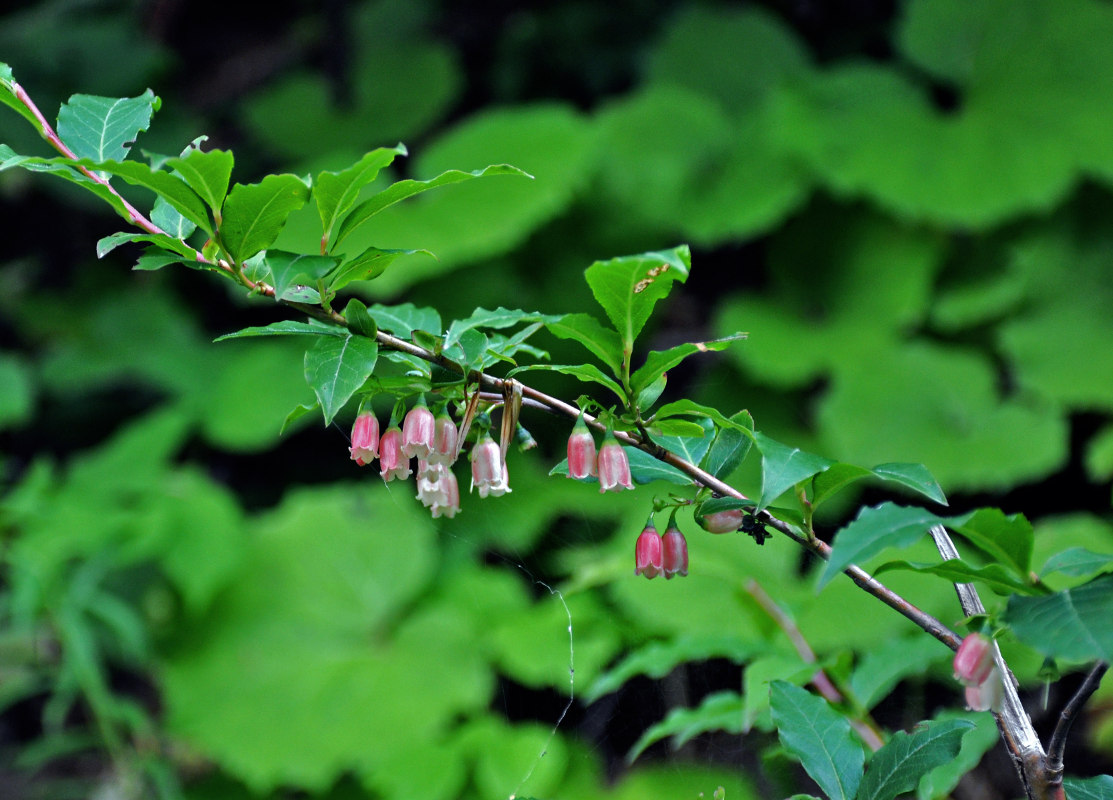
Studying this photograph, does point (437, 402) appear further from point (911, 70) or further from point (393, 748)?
point (911, 70)

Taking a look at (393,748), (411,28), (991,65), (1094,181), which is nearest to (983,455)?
(1094,181)

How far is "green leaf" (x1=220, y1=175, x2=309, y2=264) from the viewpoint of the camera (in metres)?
0.33

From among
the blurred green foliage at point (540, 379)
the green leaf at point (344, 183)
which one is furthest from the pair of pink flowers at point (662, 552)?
the blurred green foliage at point (540, 379)

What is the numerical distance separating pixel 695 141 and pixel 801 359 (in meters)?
0.66

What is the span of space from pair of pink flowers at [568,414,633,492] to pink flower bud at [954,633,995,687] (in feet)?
0.47

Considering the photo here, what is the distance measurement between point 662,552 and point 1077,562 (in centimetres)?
17

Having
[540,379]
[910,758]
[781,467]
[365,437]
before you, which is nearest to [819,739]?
[910,758]

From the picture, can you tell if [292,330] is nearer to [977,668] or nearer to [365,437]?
[365,437]

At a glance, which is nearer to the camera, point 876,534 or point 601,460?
point 876,534

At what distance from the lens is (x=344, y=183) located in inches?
14.0

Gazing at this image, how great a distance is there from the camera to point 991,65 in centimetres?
204

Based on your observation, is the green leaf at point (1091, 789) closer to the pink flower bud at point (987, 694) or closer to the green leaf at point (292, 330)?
the pink flower bud at point (987, 694)

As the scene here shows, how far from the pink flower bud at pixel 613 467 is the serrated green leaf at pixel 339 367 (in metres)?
0.11

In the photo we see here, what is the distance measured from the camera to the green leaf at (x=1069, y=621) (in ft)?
0.80
